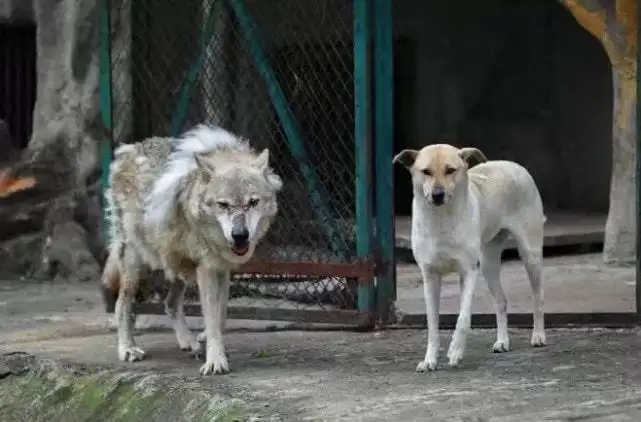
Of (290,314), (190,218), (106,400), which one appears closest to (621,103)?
(290,314)

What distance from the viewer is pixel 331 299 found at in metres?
7.84

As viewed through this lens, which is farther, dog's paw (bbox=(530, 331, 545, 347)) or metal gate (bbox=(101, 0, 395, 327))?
metal gate (bbox=(101, 0, 395, 327))

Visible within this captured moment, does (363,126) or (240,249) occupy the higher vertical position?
(363,126)

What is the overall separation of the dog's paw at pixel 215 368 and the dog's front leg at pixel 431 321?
98cm

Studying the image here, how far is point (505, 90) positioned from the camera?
535 inches

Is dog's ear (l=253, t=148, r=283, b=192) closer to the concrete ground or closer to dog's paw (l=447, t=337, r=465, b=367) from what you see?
the concrete ground

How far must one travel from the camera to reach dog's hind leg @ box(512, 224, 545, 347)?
21.6ft

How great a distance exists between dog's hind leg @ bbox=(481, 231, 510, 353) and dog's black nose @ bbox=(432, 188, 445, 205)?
0.94 m

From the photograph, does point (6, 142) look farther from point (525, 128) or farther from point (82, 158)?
point (525, 128)

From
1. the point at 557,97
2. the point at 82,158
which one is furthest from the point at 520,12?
the point at 82,158

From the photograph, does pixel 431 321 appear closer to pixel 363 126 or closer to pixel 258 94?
pixel 363 126

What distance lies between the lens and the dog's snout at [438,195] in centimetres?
582

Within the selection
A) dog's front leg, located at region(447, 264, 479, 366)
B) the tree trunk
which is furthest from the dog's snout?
the tree trunk

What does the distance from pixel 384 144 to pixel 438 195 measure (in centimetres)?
149
